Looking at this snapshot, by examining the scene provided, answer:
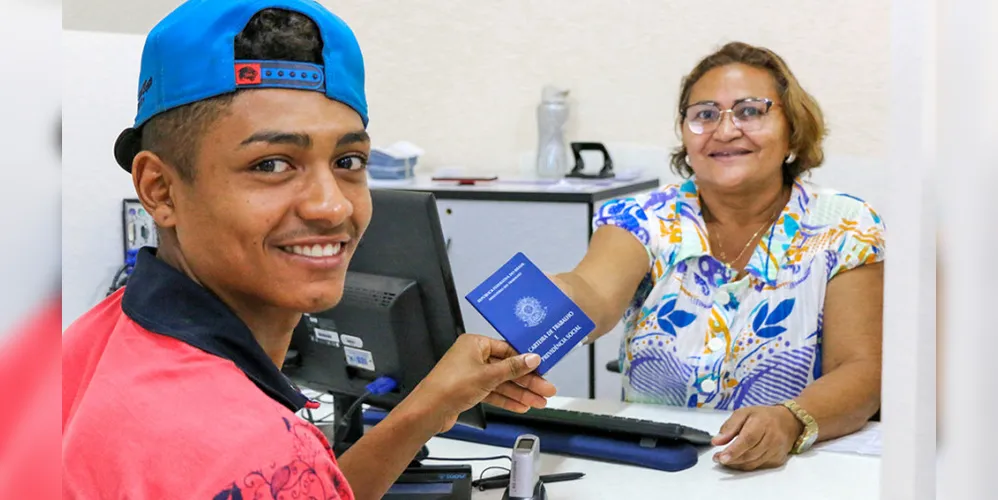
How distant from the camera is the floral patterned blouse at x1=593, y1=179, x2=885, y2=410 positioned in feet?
6.78

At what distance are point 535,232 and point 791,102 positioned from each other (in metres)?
1.22

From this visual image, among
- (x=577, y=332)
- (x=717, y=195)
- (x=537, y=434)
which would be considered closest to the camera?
(x=577, y=332)

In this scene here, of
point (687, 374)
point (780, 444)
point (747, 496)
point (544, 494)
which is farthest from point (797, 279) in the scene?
point (544, 494)

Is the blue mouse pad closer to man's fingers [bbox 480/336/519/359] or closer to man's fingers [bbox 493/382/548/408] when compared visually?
man's fingers [bbox 493/382/548/408]

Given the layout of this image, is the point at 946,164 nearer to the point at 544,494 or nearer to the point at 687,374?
the point at 544,494

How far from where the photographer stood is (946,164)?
40cm

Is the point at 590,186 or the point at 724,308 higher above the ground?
the point at 590,186

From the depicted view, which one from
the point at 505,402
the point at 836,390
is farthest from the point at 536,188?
the point at 505,402

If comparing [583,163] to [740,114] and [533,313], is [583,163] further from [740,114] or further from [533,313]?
[533,313]

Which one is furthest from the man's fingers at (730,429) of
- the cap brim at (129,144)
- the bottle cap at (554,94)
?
the bottle cap at (554,94)

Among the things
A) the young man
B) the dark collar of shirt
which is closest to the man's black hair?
the young man

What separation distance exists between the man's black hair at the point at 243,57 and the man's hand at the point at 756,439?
96 cm

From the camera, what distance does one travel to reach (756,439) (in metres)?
1.60

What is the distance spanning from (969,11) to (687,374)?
68.8 inches
